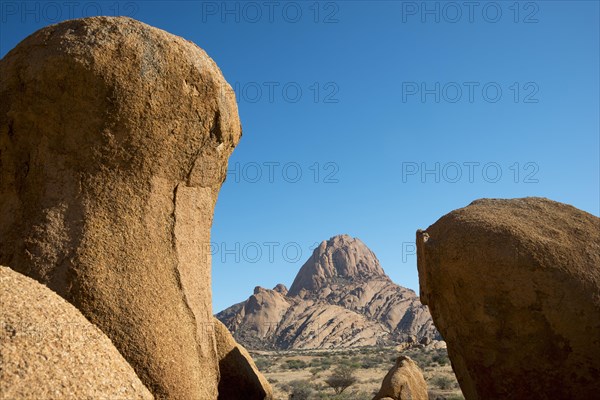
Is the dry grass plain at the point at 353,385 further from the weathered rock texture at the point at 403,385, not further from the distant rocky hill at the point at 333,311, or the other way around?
the distant rocky hill at the point at 333,311

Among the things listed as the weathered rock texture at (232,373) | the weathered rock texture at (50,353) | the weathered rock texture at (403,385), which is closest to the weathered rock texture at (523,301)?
the weathered rock texture at (232,373)

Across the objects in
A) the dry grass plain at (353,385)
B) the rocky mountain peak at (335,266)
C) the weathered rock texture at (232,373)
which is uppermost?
the rocky mountain peak at (335,266)

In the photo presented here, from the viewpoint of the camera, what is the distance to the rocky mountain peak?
100062 millimetres

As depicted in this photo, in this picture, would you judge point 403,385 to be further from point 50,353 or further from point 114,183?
point 50,353

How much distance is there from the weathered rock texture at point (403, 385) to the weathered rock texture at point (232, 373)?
361 centimetres

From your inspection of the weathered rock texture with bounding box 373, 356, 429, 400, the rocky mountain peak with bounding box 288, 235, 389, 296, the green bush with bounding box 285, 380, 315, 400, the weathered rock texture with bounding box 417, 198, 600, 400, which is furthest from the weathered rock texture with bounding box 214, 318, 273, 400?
the rocky mountain peak with bounding box 288, 235, 389, 296

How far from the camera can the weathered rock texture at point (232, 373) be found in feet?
23.7

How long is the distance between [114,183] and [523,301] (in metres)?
4.84

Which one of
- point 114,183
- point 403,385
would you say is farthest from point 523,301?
point 114,183

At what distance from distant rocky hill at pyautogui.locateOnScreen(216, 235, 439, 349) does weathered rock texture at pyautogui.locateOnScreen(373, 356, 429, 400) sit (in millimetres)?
50784

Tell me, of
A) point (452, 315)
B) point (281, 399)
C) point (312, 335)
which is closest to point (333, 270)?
point (312, 335)

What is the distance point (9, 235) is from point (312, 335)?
6813cm

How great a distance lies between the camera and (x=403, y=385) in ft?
33.9

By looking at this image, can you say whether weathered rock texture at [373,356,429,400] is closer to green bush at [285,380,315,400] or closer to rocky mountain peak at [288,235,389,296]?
green bush at [285,380,315,400]
